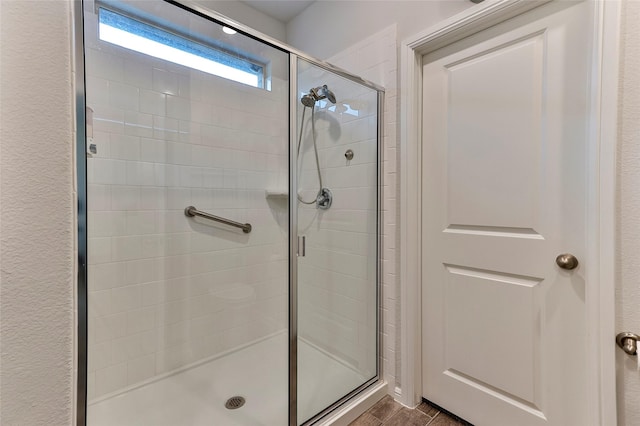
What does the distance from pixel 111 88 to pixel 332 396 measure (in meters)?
1.94

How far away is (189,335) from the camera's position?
1.77 meters

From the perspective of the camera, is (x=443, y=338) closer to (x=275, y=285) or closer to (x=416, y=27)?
(x=275, y=285)

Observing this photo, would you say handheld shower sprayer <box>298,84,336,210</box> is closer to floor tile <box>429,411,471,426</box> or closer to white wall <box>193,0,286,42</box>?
white wall <box>193,0,286,42</box>

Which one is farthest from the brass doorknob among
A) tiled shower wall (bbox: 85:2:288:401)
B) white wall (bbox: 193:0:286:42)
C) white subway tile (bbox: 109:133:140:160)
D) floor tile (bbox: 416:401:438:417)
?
white wall (bbox: 193:0:286:42)

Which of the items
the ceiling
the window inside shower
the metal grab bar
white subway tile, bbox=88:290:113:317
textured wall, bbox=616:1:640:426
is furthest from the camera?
the ceiling

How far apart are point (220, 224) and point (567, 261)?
1.79 metres

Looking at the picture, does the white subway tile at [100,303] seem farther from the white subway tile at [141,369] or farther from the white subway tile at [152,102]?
the white subway tile at [152,102]

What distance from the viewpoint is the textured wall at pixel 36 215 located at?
1.55 feet

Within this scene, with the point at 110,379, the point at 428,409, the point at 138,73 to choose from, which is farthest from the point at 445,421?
the point at 138,73

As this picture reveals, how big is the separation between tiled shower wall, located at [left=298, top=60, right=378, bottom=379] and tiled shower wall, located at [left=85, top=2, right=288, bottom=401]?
215 mm

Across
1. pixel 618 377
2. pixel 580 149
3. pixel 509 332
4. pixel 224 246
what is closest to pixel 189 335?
pixel 224 246

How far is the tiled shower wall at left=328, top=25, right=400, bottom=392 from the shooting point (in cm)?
156

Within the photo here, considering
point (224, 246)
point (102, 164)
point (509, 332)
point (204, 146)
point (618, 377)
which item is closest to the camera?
point (618, 377)

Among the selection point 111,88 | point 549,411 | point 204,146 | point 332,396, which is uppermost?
point 111,88
